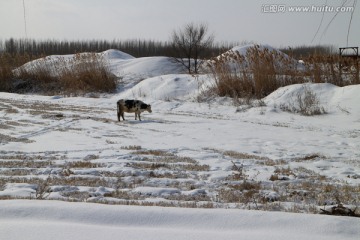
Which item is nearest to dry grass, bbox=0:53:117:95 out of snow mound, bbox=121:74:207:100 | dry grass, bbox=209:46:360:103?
snow mound, bbox=121:74:207:100

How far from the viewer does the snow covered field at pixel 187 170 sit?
2.79m

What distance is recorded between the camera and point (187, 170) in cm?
628

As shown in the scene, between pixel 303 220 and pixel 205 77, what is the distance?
17932 millimetres

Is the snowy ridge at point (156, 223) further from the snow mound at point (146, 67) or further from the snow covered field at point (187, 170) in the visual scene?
the snow mound at point (146, 67)

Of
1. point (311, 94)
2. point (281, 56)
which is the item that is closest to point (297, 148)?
point (311, 94)

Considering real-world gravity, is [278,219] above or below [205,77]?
below

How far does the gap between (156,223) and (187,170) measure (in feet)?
A: 11.3

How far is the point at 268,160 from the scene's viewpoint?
695 centimetres

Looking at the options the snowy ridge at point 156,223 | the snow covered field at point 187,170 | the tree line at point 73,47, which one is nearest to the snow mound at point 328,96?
the snow covered field at point 187,170

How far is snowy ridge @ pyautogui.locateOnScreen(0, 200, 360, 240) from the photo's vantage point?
255cm

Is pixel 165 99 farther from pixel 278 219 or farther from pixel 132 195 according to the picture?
pixel 278 219

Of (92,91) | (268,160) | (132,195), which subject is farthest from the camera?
(92,91)

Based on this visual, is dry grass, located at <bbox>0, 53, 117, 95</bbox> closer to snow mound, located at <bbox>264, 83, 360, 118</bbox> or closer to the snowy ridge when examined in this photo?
snow mound, located at <bbox>264, 83, 360, 118</bbox>

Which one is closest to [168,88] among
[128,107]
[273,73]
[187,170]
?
[273,73]
